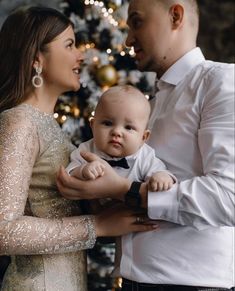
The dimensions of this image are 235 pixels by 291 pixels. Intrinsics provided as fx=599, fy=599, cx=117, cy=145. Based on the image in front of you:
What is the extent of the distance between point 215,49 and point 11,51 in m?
2.82

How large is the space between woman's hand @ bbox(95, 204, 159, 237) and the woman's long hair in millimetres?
484

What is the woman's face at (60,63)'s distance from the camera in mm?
1976

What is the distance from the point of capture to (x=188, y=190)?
1555 millimetres

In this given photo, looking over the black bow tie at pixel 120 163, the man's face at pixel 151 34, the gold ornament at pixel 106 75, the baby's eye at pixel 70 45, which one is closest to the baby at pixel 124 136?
the black bow tie at pixel 120 163

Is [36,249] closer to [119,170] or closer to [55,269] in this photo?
[55,269]

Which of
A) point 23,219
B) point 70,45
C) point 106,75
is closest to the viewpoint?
point 23,219

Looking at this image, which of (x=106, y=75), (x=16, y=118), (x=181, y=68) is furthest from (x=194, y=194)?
(x=106, y=75)

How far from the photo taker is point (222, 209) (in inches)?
60.9

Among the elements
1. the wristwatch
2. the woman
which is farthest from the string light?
the wristwatch

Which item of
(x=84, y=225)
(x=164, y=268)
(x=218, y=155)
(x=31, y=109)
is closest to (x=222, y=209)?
(x=218, y=155)

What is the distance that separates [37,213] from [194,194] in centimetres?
52

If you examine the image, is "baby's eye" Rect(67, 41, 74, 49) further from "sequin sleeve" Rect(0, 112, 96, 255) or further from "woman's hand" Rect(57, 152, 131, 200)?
"woman's hand" Rect(57, 152, 131, 200)

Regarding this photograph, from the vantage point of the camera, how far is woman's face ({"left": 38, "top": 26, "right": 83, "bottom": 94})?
1.98 m

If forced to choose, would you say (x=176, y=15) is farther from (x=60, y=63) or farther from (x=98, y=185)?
(x=98, y=185)
